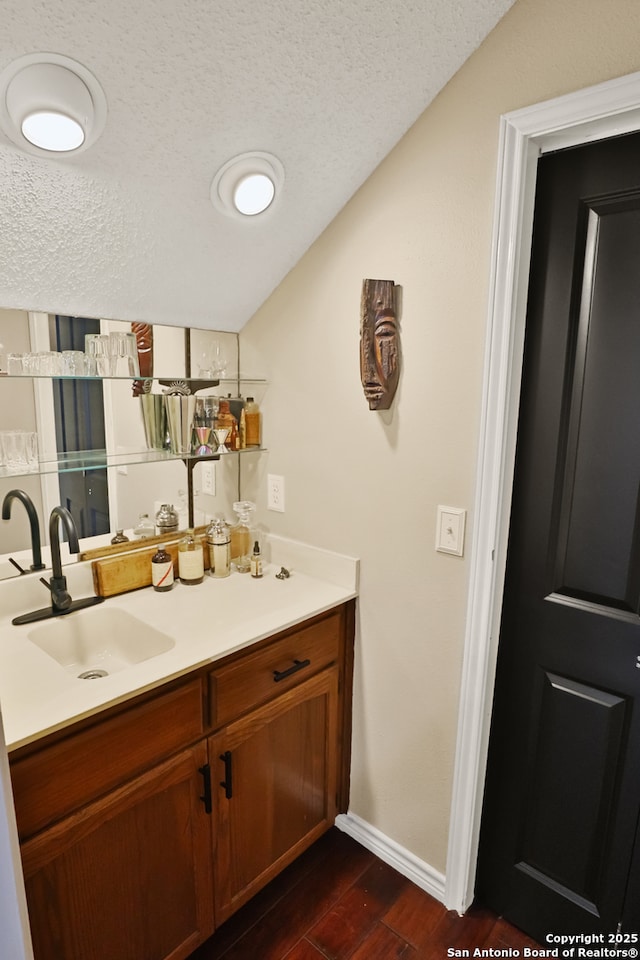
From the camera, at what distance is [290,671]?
154 cm

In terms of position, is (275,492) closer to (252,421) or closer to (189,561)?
(252,421)

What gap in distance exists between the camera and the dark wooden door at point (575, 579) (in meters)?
1.22

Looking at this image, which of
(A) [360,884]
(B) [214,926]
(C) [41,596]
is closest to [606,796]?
(A) [360,884]

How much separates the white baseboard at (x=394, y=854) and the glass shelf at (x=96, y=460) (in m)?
1.34

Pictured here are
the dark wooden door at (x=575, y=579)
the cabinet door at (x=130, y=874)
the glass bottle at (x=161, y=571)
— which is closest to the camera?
the cabinet door at (x=130, y=874)

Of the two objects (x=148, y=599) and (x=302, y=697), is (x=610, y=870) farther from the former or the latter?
(x=148, y=599)

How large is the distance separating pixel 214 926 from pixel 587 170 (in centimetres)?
208

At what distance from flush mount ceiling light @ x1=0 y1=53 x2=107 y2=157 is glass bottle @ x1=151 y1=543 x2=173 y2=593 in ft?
3.60

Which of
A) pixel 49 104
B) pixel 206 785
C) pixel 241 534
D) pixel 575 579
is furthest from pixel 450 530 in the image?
pixel 49 104

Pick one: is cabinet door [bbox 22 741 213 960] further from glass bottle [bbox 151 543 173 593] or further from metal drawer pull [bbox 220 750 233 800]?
glass bottle [bbox 151 543 173 593]

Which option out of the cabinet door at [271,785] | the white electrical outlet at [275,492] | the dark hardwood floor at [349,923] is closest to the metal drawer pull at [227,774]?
the cabinet door at [271,785]

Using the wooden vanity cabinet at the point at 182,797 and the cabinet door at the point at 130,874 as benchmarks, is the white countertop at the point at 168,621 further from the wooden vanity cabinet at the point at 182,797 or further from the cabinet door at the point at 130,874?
the cabinet door at the point at 130,874

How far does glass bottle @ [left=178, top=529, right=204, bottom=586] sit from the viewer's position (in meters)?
1.77

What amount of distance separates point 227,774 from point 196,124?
1.56m
